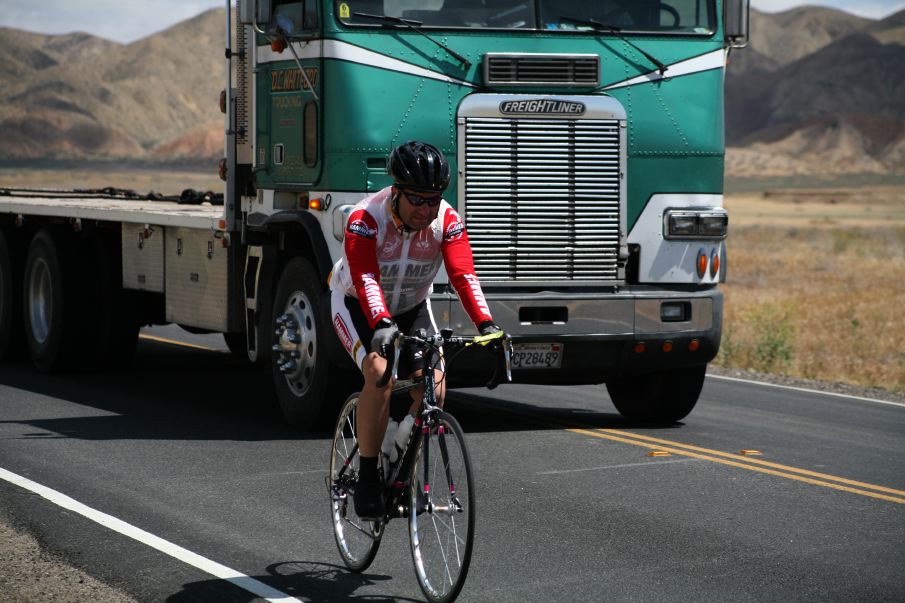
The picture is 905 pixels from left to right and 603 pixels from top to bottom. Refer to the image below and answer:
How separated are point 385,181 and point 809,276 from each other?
73.3ft

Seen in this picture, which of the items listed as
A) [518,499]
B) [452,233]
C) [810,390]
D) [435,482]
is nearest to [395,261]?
[452,233]

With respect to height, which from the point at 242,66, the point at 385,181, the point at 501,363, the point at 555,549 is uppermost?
the point at 242,66

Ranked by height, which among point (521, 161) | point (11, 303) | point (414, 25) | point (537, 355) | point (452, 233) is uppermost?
point (414, 25)

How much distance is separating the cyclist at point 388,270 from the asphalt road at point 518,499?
79 centimetres

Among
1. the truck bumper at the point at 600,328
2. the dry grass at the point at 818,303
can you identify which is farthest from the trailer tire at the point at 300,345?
the dry grass at the point at 818,303

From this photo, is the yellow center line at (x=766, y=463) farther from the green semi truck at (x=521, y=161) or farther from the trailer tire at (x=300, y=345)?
the trailer tire at (x=300, y=345)

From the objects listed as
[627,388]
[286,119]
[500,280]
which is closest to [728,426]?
[627,388]

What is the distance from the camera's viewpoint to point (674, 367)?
10.8 m

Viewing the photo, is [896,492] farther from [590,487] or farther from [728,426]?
[728,426]

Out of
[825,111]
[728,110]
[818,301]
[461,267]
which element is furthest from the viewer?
[728,110]

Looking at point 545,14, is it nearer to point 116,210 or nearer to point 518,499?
point 518,499

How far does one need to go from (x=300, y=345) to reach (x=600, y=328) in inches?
84.6

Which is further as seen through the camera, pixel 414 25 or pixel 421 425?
pixel 414 25

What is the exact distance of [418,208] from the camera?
20.8 feet
